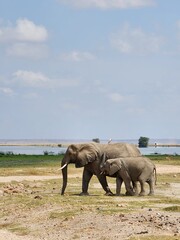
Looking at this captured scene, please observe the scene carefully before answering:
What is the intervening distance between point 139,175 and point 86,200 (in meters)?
3.43

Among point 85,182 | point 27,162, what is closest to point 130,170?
point 85,182

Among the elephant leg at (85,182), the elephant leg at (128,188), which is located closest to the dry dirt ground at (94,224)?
the elephant leg at (128,188)

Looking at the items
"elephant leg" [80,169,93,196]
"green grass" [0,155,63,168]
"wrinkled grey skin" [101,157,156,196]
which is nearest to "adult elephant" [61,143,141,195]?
"elephant leg" [80,169,93,196]

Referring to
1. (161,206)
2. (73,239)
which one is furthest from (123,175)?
(73,239)

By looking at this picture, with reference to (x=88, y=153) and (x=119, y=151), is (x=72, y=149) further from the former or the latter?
(x=119, y=151)

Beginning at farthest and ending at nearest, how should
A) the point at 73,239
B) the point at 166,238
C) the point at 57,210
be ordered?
1. the point at 57,210
2. the point at 73,239
3. the point at 166,238

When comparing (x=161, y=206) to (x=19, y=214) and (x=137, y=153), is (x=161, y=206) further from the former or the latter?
(x=137, y=153)

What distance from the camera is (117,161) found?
93.5ft

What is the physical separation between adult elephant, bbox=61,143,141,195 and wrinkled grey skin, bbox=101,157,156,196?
826mm

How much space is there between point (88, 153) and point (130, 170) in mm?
1663

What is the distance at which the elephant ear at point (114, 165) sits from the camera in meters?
28.4

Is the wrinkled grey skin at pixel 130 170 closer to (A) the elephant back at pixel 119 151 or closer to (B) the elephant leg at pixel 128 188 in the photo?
(B) the elephant leg at pixel 128 188

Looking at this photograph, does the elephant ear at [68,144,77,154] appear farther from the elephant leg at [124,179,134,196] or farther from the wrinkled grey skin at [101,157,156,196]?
the elephant leg at [124,179,134,196]

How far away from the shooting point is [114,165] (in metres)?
28.4
